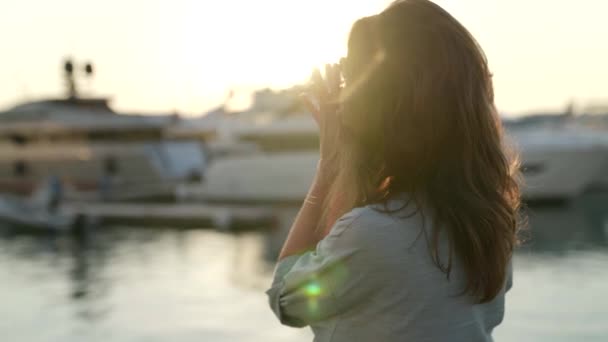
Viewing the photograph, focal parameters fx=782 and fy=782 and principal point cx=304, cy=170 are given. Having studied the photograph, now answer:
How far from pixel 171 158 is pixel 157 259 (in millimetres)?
18460

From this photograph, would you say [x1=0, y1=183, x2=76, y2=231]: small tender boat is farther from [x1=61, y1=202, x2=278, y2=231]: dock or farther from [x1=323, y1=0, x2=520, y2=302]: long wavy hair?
[x1=323, y1=0, x2=520, y2=302]: long wavy hair

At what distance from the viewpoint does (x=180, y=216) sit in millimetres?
22078

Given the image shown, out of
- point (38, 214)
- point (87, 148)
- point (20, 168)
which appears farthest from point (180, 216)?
point (20, 168)

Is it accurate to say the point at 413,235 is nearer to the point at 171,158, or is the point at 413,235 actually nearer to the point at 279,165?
the point at 279,165

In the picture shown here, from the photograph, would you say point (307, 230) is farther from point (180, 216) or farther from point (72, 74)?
point (72, 74)

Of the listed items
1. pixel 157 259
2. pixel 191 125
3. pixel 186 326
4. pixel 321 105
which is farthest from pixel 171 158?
pixel 321 105

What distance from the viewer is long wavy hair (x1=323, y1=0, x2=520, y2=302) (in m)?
1.23

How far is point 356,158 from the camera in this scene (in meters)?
1.29

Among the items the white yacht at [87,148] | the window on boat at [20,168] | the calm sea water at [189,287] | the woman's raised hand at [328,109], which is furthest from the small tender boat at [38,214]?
the woman's raised hand at [328,109]

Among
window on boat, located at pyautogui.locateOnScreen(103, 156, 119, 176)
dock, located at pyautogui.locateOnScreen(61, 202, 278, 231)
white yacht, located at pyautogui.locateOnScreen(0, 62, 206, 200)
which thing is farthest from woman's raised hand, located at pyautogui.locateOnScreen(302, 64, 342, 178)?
window on boat, located at pyautogui.locateOnScreen(103, 156, 119, 176)

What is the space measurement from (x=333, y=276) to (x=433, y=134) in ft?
0.89

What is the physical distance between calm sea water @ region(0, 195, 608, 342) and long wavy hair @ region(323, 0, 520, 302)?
26.7 ft

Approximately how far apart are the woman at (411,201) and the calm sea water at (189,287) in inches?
321

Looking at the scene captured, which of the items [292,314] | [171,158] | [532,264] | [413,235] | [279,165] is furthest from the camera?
[171,158]
